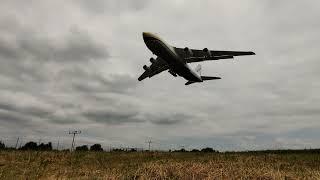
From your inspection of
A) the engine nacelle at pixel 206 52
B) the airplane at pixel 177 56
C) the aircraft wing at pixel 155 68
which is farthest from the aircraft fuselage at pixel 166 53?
the aircraft wing at pixel 155 68

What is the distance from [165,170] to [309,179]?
21.4 feet

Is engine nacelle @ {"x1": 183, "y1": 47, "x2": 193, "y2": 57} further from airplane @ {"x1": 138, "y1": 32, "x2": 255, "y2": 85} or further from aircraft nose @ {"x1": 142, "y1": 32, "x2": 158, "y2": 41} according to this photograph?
aircraft nose @ {"x1": 142, "y1": 32, "x2": 158, "y2": 41}

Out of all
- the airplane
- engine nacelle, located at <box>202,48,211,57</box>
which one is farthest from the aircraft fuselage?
engine nacelle, located at <box>202,48,211,57</box>

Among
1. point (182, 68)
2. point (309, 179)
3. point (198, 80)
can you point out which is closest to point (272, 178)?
point (309, 179)

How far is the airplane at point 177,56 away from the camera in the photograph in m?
53.6

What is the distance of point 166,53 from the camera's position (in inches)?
2138

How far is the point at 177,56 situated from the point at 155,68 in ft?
37.4

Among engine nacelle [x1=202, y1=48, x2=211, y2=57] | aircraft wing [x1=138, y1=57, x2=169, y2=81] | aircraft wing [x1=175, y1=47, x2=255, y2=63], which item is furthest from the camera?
aircraft wing [x1=138, y1=57, x2=169, y2=81]

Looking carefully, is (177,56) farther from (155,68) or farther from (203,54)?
(155,68)

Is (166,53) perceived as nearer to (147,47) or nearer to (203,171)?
(147,47)

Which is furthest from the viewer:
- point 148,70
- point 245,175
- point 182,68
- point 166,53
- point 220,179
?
point 148,70

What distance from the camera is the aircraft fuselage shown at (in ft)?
175

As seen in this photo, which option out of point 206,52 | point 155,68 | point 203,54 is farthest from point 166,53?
point 155,68

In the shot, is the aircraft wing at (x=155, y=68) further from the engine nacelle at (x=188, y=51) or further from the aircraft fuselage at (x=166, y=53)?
the engine nacelle at (x=188, y=51)
